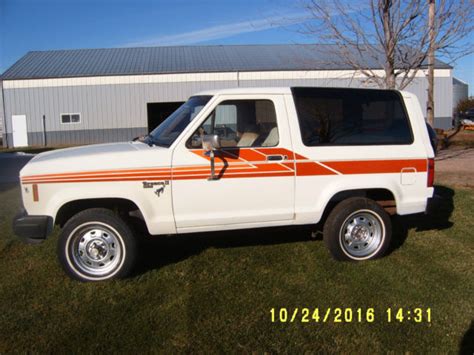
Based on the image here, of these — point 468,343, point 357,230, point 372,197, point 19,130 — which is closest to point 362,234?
point 357,230

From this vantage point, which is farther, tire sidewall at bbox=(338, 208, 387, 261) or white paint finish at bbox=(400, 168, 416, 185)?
white paint finish at bbox=(400, 168, 416, 185)

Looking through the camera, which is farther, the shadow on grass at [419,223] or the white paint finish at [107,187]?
the shadow on grass at [419,223]

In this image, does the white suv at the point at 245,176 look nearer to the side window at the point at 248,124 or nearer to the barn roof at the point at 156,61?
the side window at the point at 248,124

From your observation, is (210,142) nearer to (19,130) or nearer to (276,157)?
(276,157)

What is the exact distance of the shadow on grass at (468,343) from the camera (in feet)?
11.6

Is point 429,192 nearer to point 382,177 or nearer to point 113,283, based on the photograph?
point 382,177

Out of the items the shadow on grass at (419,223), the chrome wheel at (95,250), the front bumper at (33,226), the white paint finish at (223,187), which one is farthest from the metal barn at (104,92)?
the front bumper at (33,226)

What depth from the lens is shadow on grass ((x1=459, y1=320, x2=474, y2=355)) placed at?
11.6 feet

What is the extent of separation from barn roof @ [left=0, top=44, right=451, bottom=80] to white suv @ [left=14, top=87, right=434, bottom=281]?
22.0 meters

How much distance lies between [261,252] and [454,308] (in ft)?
7.50

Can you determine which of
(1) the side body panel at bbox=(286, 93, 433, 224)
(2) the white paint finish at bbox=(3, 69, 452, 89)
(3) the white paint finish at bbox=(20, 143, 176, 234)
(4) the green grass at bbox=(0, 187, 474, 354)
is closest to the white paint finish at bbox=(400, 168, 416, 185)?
(1) the side body panel at bbox=(286, 93, 433, 224)

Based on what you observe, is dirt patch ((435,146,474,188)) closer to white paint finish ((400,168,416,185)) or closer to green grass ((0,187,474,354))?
green grass ((0,187,474,354))

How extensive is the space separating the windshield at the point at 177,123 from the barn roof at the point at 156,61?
22189mm

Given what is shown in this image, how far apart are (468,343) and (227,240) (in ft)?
10.9
